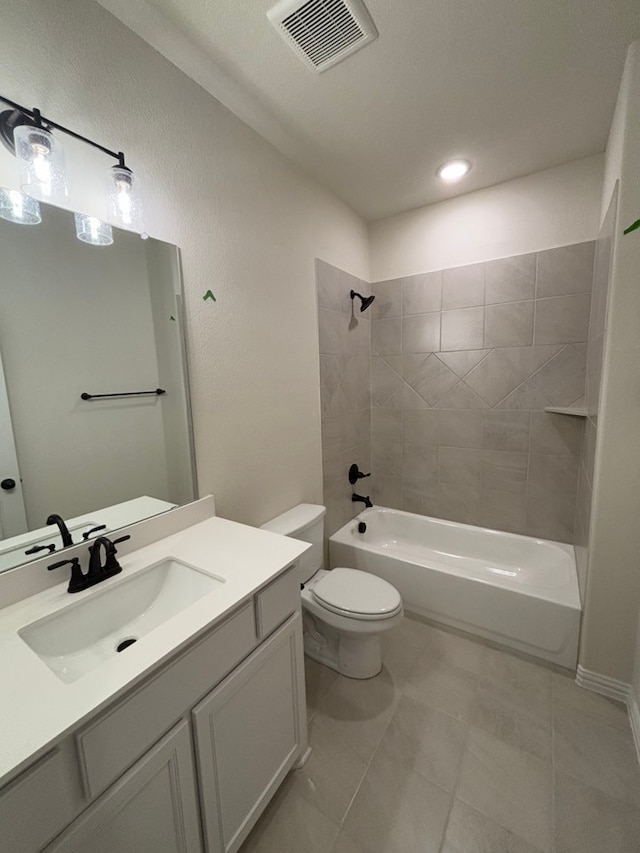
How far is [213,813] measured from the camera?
35.3 inches

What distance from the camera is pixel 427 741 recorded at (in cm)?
136

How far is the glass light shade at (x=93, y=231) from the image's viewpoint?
1062 millimetres

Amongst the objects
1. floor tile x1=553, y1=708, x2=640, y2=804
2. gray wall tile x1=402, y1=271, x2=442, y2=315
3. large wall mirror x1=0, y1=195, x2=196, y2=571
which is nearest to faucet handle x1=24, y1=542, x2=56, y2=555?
large wall mirror x1=0, y1=195, x2=196, y2=571

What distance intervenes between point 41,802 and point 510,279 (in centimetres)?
273

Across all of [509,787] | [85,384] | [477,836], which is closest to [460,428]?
[509,787]

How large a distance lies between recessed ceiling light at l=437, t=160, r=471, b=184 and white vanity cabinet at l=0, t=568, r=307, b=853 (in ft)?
7.36

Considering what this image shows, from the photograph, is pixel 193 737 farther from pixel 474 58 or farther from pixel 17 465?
pixel 474 58

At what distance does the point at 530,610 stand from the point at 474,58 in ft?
7.79

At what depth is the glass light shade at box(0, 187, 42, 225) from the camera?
91cm

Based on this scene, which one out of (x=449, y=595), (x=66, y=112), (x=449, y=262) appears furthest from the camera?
(x=449, y=262)

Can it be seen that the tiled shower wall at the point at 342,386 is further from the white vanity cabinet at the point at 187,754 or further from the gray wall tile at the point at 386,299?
the white vanity cabinet at the point at 187,754

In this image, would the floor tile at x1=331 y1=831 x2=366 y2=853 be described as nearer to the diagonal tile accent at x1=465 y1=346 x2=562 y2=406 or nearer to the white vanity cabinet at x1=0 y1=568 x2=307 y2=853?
the white vanity cabinet at x1=0 y1=568 x2=307 y2=853

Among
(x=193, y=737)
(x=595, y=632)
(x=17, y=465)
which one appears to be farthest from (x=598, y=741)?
(x=17, y=465)

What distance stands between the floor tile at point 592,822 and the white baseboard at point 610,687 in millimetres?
387
